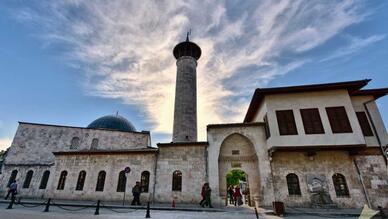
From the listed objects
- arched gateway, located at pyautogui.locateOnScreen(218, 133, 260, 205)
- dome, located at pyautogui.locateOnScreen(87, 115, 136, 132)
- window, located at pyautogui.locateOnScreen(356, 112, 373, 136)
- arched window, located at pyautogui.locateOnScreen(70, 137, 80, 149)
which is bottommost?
arched gateway, located at pyautogui.locateOnScreen(218, 133, 260, 205)

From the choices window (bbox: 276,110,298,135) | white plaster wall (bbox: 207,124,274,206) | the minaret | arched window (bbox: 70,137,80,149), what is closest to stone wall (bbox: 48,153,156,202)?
white plaster wall (bbox: 207,124,274,206)

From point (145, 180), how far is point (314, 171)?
1092cm

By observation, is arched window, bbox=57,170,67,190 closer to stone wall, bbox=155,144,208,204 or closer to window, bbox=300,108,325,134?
stone wall, bbox=155,144,208,204

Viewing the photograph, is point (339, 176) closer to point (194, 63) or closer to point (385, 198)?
point (385, 198)

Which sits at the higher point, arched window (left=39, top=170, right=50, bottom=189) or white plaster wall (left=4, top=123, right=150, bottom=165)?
white plaster wall (left=4, top=123, right=150, bottom=165)

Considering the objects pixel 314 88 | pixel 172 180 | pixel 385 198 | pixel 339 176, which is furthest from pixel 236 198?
pixel 314 88

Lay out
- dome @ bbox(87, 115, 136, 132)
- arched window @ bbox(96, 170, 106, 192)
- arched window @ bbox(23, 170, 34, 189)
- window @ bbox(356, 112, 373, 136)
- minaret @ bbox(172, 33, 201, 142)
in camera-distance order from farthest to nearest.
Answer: dome @ bbox(87, 115, 136, 132) → minaret @ bbox(172, 33, 201, 142) → arched window @ bbox(23, 170, 34, 189) → arched window @ bbox(96, 170, 106, 192) → window @ bbox(356, 112, 373, 136)

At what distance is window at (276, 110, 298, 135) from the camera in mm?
11530

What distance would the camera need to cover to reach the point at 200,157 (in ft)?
41.7

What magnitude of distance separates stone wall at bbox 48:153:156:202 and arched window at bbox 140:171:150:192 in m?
0.21

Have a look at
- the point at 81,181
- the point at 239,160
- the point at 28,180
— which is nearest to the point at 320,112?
the point at 239,160

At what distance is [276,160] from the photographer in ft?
39.2

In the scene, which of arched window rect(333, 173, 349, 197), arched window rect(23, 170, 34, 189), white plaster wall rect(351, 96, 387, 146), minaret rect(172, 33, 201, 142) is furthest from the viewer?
minaret rect(172, 33, 201, 142)

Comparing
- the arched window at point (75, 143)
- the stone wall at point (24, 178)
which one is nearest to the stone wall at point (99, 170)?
the stone wall at point (24, 178)
